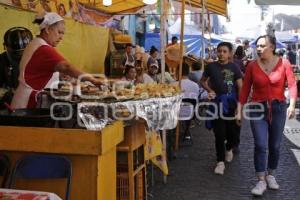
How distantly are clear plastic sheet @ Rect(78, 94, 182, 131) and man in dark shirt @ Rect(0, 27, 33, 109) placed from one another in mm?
1582

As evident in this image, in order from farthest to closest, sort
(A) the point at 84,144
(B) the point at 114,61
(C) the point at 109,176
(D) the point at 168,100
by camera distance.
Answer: (B) the point at 114,61 → (D) the point at 168,100 → (C) the point at 109,176 → (A) the point at 84,144

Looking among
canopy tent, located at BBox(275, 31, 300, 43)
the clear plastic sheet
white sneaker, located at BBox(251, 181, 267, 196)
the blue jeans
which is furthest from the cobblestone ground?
canopy tent, located at BBox(275, 31, 300, 43)

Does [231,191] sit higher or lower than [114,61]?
lower

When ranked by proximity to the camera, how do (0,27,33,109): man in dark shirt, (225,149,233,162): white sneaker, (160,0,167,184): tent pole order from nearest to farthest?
(0,27,33,109): man in dark shirt < (160,0,167,184): tent pole < (225,149,233,162): white sneaker

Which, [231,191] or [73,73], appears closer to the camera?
[73,73]

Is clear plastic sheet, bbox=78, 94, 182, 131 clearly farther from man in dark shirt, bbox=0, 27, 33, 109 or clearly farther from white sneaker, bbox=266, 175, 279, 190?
man in dark shirt, bbox=0, 27, 33, 109

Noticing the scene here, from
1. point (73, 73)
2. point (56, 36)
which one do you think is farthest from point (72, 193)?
point (56, 36)

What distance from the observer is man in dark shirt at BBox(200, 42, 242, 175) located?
6082mm

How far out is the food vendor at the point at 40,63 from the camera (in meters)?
3.80

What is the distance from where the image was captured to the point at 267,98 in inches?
201

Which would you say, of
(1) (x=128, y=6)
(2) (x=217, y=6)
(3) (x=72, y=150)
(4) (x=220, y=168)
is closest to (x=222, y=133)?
(4) (x=220, y=168)

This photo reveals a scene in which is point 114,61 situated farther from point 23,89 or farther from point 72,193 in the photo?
point 72,193

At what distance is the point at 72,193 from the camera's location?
322 centimetres

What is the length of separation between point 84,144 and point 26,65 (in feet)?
3.78
